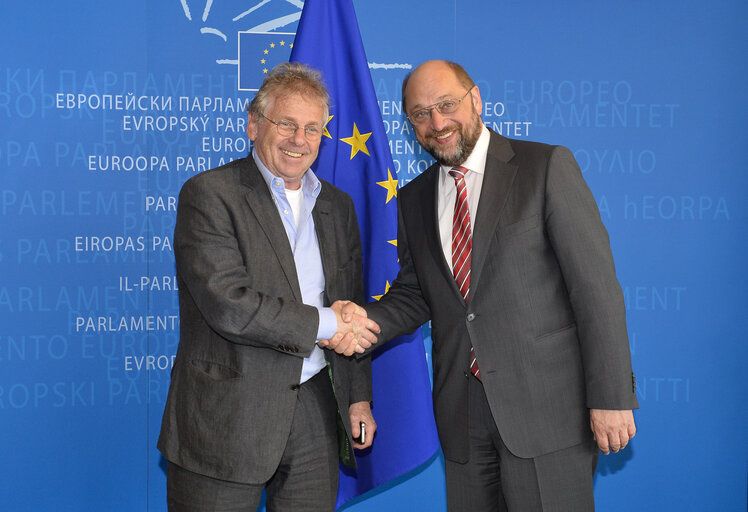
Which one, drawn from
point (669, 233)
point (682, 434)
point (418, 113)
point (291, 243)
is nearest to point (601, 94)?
point (669, 233)

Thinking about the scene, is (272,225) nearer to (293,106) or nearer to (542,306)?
(293,106)

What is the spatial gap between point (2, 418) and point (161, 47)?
215 centimetres

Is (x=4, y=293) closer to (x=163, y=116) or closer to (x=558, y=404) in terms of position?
(x=163, y=116)

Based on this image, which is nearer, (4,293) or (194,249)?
(194,249)

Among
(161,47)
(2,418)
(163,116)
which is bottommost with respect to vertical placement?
(2,418)

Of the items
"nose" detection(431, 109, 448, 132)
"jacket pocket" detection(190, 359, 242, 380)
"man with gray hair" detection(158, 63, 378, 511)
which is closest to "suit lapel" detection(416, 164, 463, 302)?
"nose" detection(431, 109, 448, 132)

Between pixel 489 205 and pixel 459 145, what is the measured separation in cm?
30

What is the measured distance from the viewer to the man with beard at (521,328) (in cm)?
207

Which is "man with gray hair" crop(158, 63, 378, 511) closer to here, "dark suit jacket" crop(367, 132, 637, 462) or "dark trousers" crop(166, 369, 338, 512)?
"dark trousers" crop(166, 369, 338, 512)

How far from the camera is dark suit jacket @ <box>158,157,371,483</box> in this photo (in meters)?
2.05

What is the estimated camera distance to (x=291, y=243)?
7.38 ft

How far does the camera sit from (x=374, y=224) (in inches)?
119

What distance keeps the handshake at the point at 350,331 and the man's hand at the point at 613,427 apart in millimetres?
841

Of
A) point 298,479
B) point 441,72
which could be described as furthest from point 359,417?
point 441,72
